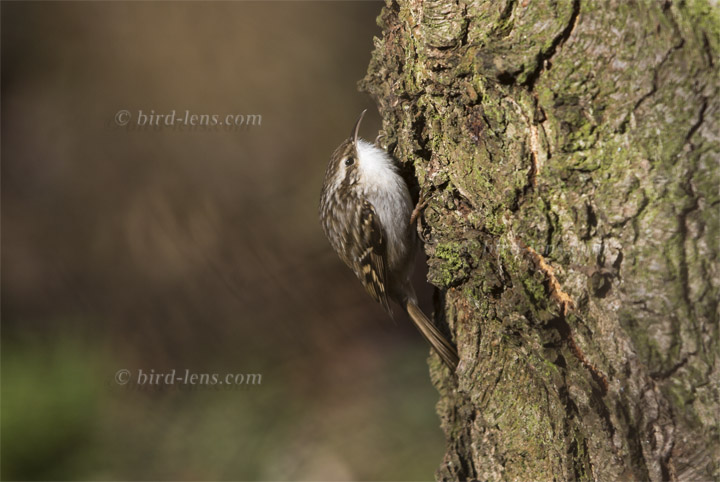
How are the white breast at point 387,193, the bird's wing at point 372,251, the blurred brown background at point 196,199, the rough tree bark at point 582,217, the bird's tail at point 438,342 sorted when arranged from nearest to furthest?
the rough tree bark at point 582,217, the bird's tail at point 438,342, the white breast at point 387,193, the bird's wing at point 372,251, the blurred brown background at point 196,199

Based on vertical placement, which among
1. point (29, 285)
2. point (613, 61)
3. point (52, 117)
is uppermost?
point (52, 117)

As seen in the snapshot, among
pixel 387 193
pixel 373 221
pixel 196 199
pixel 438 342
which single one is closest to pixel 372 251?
pixel 373 221

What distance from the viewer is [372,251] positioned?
222 centimetres

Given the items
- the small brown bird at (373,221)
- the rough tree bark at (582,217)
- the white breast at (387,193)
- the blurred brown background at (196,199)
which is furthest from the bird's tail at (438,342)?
the blurred brown background at (196,199)

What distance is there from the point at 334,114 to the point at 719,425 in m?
2.68

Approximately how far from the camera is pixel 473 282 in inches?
60.1

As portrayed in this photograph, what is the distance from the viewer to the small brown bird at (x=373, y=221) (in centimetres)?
198

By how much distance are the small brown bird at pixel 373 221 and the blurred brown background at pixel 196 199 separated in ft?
3.05

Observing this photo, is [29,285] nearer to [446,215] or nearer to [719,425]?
[446,215]

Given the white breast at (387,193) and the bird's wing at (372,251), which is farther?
the bird's wing at (372,251)

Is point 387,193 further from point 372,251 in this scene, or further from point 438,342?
point 438,342

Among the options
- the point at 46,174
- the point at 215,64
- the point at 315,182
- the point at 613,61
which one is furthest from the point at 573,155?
the point at 46,174

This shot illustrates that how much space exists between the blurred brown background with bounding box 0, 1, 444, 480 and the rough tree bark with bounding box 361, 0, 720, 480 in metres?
1.69

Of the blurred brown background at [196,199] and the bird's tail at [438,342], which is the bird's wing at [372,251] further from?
the blurred brown background at [196,199]
